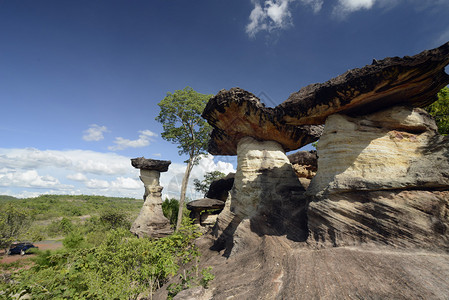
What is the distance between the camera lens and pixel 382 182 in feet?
16.1

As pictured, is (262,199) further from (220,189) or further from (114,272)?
(220,189)

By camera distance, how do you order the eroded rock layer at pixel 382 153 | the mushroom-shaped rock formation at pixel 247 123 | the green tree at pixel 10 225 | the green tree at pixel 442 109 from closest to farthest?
1. the eroded rock layer at pixel 382 153
2. the mushroom-shaped rock formation at pixel 247 123
3. the green tree at pixel 442 109
4. the green tree at pixel 10 225

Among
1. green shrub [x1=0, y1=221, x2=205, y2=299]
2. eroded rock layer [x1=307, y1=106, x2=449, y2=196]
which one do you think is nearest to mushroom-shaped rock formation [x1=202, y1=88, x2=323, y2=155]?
eroded rock layer [x1=307, y1=106, x2=449, y2=196]

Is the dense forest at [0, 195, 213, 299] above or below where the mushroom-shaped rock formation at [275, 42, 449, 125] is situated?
below

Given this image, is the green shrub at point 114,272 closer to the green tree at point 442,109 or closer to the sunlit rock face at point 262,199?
the sunlit rock face at point 262,199

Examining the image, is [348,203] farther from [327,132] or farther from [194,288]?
[194,288]

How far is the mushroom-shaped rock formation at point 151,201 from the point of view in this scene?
60.5ft

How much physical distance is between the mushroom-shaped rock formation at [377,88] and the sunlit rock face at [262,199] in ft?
9.14

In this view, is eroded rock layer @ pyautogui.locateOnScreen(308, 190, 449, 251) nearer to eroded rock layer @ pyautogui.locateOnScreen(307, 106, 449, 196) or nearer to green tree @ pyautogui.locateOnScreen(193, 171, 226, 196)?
eroded rock layer @ pyautogui.locateOnScreen(307, 106, 449, 196)

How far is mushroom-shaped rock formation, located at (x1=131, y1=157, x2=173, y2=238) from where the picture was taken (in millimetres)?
18444

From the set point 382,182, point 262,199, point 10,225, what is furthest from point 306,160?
point 10,225

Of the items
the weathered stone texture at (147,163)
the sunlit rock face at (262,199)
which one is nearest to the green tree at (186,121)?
the weathered stone texture at (147,163)

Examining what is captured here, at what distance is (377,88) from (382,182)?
2583mm

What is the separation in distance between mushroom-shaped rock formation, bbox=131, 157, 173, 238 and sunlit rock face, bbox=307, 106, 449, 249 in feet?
54.8
